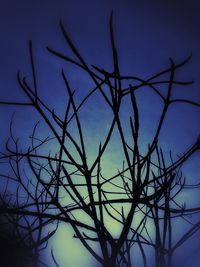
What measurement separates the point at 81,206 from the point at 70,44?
0.85ft

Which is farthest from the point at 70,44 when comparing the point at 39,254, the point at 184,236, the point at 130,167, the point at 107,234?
the point at 39,254

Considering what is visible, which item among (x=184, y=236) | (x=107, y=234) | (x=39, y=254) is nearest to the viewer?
(x=107, y=234)

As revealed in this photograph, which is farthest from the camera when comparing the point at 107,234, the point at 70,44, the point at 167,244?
the point at 167,244

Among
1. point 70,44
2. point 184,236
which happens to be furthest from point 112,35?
point 184,236

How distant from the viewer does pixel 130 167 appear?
523mm

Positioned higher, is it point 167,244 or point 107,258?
point 167,244

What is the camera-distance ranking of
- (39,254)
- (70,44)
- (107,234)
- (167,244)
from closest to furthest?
1. (70,44)
2. (107,234)
3. (167,244)
4. (39,254)

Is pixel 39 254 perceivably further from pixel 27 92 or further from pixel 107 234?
pixel 27 92

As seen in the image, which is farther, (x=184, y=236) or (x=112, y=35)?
(x=184, y=236)

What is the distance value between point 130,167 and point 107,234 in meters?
0.13

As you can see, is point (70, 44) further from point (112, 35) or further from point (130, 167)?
point (130, 167)

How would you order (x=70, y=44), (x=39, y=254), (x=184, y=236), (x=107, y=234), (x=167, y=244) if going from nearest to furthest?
(x=70, y=44) < (x=107, y=234) < (x=184, y=236) < (x=167, y=244) < (x=39, y=254)

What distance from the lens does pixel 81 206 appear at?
1.72ft

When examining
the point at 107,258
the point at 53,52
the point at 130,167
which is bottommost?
the point at 107,258
